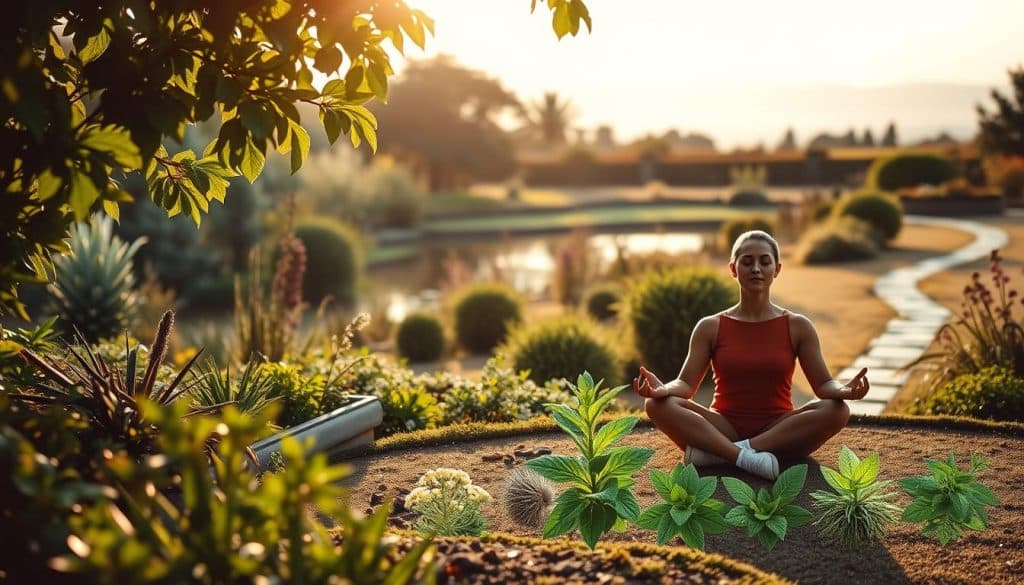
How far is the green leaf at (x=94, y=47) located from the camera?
3.09 m

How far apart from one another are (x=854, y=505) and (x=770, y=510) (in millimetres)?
370

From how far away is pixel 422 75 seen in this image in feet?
160

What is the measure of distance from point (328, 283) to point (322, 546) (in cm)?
1497

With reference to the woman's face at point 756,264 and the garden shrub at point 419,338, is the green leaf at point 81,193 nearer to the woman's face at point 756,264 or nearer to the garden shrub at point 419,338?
the woman's face at point 756,264

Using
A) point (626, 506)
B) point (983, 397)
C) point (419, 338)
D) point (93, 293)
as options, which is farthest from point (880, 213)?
point (626, 506)

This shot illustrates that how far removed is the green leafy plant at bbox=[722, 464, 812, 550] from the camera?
3506mm

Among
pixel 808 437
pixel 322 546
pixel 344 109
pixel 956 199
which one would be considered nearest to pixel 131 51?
pixel 344 109

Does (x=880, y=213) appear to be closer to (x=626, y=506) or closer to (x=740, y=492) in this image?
(x=740, y=492)

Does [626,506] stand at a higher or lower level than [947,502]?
higher

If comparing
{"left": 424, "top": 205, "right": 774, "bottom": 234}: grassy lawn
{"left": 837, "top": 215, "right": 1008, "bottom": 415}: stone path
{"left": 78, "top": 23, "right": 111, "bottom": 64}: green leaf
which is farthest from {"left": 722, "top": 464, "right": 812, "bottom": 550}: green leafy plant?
{"left": 424, "top": 205, "right": 774, "bottom": 234}: grassy lawn

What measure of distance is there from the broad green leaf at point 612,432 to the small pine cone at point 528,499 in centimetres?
48

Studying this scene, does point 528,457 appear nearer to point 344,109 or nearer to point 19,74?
point 344,109

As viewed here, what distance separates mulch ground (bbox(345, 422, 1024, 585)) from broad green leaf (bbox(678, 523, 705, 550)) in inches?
9.3

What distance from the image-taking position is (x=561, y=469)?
349 centimetres
